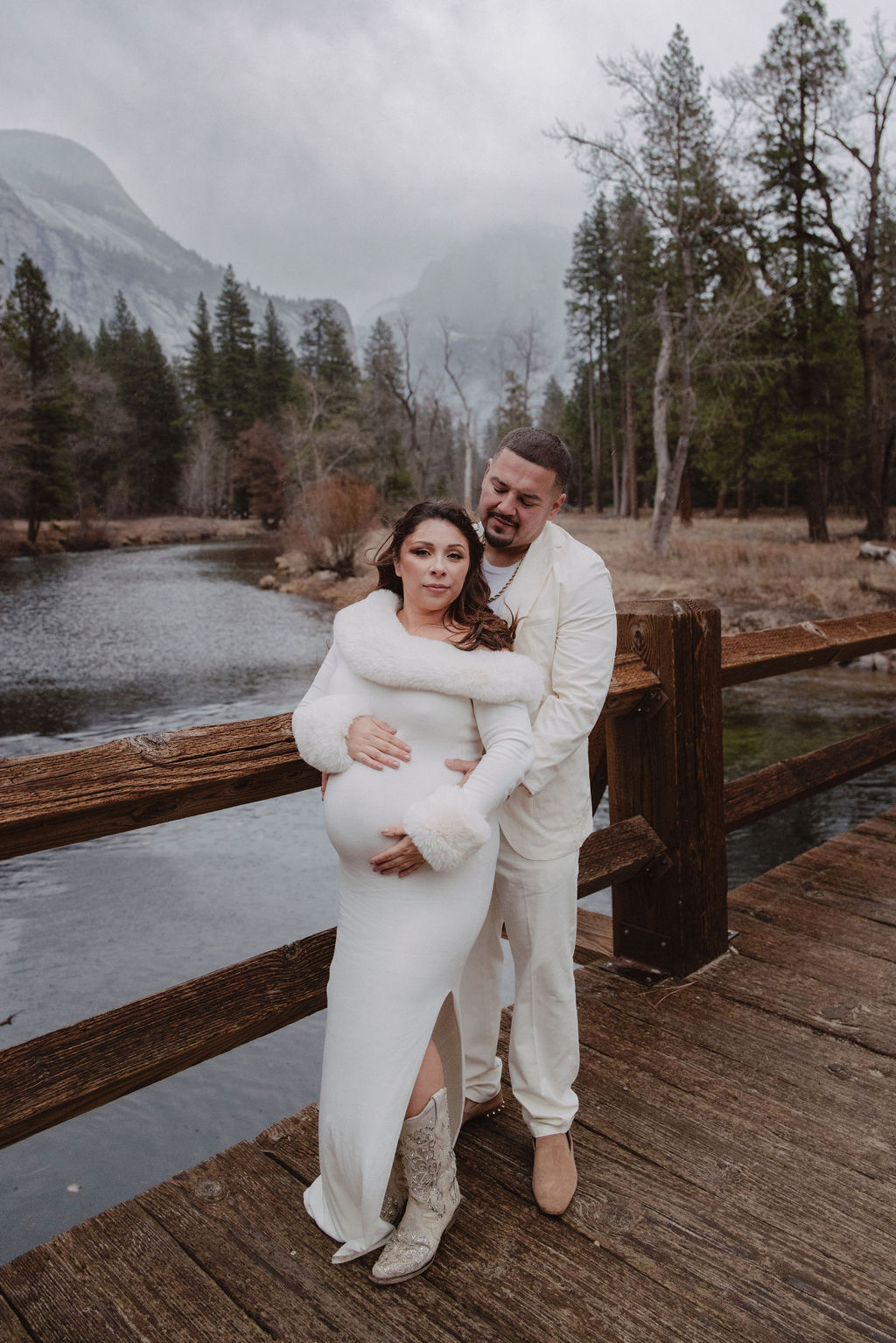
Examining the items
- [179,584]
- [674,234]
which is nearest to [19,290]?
[179,584]

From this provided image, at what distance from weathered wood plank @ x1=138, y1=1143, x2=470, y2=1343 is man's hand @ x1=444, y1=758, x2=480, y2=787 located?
36.4 inches

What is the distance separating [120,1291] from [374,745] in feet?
3.52

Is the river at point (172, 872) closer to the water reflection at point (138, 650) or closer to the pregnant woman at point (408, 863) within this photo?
the water reflection at point (138, 650)

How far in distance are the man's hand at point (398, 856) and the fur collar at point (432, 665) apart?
261mm

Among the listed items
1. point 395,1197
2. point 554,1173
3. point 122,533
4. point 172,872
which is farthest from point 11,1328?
point 122,533

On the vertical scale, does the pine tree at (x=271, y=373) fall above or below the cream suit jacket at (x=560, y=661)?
above

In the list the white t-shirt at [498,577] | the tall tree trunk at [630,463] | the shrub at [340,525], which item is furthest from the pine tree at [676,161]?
the white t-shirt at [498,577]

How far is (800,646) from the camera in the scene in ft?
11.2

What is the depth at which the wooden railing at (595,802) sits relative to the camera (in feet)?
5.44

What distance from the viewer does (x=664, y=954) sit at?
2.83m

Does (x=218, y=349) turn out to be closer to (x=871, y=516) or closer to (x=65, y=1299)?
(x=871, y=516)

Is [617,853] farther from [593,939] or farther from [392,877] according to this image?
[392,877]

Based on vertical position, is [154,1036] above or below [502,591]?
below

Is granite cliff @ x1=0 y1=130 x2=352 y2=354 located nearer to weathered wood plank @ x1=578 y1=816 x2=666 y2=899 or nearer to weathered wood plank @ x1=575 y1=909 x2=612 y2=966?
weathered wood plank @ x1=575 y1=909 x2=612 y2=966
